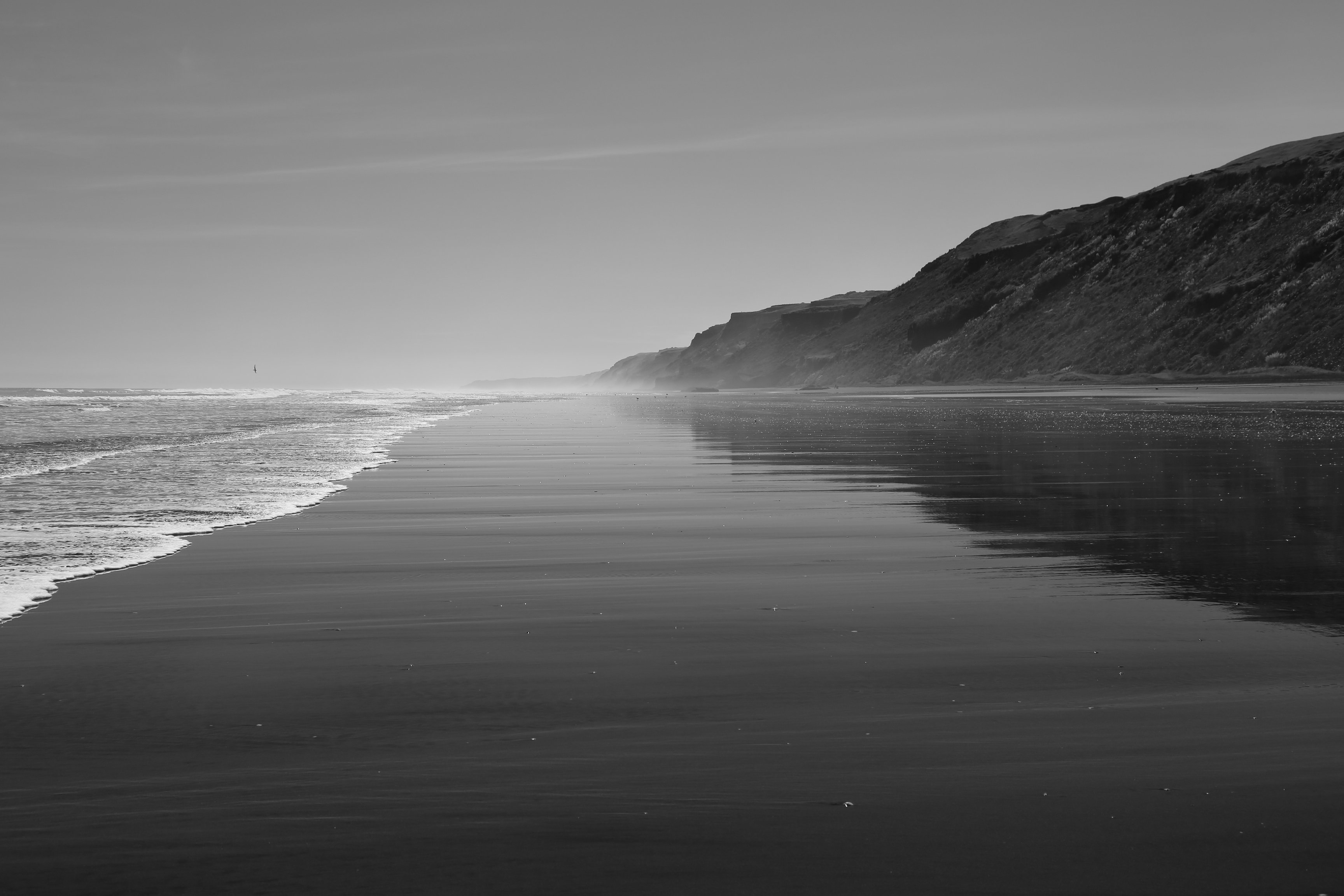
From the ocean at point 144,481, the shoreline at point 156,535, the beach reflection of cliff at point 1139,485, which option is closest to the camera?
the shoreline at point 156,535

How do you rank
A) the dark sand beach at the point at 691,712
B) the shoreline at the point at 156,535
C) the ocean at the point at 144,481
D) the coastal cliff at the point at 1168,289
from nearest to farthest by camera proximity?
the dark sand beach at the point at 691,712 → the shoreline at the point at 156,535 → the ocean at the point at 144,481 → the coastal cliff at the point at 1168,289

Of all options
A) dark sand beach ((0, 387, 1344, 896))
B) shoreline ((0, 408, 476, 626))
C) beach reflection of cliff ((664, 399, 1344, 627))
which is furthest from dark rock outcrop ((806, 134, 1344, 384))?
dark sand beach ((0, 387, 1344, 896))

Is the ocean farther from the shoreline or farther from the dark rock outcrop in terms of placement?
the dark rock outcrop

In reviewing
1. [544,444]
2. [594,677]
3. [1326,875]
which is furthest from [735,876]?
[544,444]

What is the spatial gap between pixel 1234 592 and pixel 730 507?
21.8ft

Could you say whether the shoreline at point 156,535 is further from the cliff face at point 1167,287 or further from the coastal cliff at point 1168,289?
the cliff face at point 1167,287

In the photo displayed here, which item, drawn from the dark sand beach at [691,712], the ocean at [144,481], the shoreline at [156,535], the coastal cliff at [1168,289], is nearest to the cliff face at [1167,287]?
the coastal cliff at [1168,289]

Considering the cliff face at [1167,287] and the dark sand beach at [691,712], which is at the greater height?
the cliff face at [1167,287]

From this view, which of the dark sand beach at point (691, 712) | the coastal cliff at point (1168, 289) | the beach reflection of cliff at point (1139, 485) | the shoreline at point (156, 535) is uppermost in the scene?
the coastal cliff at point (1168, 289)

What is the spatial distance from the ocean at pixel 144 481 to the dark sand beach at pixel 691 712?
0.72 meters

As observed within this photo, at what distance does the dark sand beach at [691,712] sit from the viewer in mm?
3643

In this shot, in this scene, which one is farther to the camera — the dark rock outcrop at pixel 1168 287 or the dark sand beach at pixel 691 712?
the dark rock outcrop at pixel 1168 287

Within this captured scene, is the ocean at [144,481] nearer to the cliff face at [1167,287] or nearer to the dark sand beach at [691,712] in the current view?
the dark sand beach at [691,712]

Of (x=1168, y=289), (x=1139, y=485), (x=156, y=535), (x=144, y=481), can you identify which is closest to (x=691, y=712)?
(x=156, y=535)
